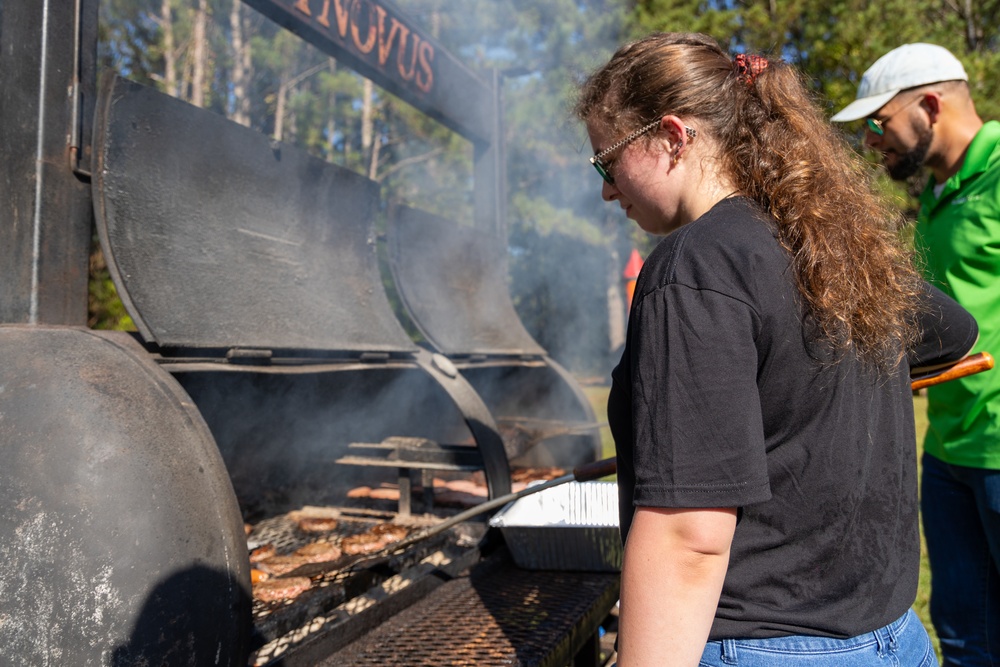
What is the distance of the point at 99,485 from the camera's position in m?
1.35

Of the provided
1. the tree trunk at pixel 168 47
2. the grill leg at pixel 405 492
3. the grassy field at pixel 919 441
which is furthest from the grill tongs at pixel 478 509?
the tree trunk at pixel 168 47

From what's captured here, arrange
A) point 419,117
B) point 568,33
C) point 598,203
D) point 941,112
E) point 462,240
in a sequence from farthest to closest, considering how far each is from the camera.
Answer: point 419,117, point 598,203, point 568,33, point 462,240, point 941,112

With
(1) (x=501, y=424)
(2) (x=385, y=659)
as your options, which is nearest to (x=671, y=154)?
(2) (x=385, y=659)

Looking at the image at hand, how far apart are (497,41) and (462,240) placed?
7.98 metres

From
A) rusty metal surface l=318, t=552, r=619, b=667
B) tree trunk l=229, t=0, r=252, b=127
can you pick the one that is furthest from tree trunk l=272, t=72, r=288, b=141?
rusty metal surface l=318, t=552, r=619, b=667

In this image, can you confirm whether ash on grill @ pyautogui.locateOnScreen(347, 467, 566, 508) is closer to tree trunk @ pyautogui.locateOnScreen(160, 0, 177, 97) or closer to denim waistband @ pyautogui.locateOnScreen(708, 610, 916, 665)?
denim waistband @ pyautogui.locateOnScreen(708, 610, 916, 665)

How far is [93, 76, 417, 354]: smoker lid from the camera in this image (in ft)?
6.63

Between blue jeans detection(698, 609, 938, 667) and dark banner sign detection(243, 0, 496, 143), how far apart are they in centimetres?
259

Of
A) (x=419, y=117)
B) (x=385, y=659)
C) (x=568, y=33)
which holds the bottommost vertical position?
(x=385, y=659)

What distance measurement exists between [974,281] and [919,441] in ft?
21.4

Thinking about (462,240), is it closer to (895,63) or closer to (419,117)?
(895,63)

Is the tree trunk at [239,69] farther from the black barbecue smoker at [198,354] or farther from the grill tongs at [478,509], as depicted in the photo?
the grill tongs at [478,509]

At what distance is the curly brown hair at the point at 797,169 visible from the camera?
3.31 feet

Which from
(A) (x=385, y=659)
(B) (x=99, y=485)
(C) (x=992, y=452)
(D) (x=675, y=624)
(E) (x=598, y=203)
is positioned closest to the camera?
(D) (x=675, y=624)
